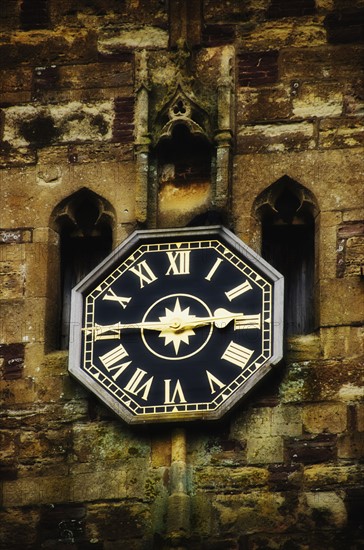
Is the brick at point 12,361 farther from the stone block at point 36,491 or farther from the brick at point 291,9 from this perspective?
the brick at point 291,9

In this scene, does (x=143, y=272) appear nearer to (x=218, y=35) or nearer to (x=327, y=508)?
(x=218, y=35)

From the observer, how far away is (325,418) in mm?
26312

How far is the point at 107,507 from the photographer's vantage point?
85.9 feet

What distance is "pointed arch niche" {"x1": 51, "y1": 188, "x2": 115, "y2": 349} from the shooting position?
1080 inches

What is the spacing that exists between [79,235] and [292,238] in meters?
1.57

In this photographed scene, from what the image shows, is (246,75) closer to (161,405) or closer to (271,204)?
(271,204)

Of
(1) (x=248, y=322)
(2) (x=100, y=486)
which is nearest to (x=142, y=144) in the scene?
(1) (x=248, y=322)

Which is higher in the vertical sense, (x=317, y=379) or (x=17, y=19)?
(x=17, y=19)

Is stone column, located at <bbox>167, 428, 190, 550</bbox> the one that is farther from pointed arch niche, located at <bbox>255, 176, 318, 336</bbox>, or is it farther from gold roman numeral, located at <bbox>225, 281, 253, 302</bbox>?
pointed arch niche, located at <bbox>255, 176, 318, 336</bbox>

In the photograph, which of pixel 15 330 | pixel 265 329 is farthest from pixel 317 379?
pixel 15 330

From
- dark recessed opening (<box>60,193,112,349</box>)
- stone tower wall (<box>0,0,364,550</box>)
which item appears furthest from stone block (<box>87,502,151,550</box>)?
dark recessed opening (<box>60,193,112,349</box>)

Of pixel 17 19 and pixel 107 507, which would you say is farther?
pixel 17 19

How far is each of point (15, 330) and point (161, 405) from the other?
137cm

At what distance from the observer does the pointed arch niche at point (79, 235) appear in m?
27.4
